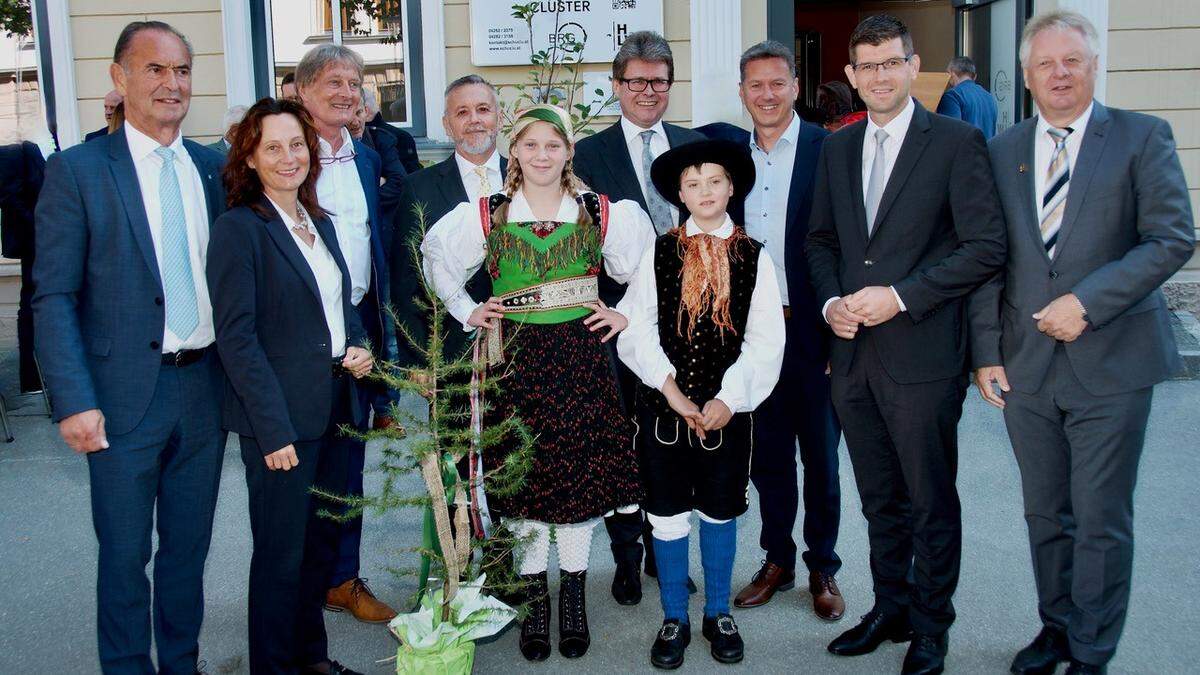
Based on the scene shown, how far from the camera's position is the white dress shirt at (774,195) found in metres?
3.87

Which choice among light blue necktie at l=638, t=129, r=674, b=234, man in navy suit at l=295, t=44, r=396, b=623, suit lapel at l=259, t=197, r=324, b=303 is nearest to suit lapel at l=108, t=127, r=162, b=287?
suit lapel at l=259, t=197, r=324, b=303

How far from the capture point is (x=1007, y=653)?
3.45 meters

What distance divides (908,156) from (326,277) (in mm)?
1704

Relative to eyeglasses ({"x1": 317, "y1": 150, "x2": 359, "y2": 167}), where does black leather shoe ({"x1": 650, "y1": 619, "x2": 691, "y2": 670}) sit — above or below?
below

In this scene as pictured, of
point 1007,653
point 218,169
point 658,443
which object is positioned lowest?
point 1007,653

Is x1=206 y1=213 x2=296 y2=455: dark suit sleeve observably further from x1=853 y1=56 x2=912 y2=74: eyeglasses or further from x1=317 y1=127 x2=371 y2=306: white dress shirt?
x1=853 y1=56 x2=912 y2=74: eyeglasses

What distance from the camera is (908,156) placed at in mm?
3188

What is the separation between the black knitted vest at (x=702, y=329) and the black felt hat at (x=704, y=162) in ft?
0.61

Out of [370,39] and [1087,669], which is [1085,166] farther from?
[370,39]

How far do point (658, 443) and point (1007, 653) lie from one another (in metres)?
1.27

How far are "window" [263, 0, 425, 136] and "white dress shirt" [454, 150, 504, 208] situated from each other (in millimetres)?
3351

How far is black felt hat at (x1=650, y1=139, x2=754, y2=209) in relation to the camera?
132 inches

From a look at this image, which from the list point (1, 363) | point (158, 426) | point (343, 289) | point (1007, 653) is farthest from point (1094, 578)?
point (1, 363)

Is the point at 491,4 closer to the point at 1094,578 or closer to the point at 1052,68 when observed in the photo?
the point at 1052,68
